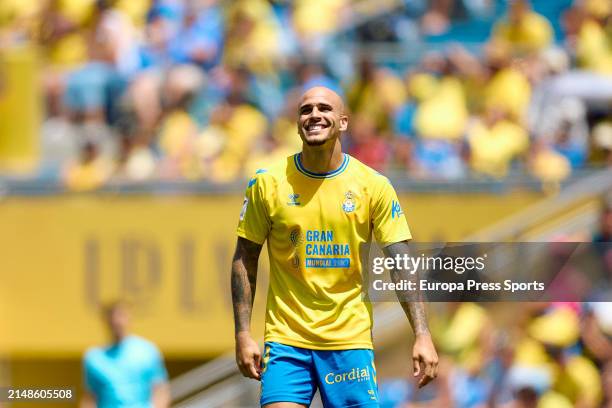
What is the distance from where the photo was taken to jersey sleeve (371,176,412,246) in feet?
24.2

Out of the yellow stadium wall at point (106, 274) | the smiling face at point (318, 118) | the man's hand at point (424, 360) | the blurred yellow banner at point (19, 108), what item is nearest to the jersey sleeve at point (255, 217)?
the smiling face at point (318, 118)

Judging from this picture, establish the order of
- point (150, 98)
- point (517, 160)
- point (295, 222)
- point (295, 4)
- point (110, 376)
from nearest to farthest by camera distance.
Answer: point (295, 222)
point (110, 376)
point (517, 160)
point (150, 98)
point (295, 4)

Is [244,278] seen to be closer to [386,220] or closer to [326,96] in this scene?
[386,220]

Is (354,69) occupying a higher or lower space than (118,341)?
higher

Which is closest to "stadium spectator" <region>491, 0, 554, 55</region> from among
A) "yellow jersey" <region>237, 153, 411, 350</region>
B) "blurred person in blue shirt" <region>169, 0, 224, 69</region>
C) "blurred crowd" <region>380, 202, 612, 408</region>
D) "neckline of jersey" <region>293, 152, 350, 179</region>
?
"blurred person in blue shirt" <region>169, 0, 224, 69</region>

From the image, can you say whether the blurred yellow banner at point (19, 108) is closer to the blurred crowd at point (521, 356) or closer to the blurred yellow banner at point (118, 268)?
the blurred yellow banner at point (118, 268)

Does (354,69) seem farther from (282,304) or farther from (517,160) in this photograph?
(282,304)

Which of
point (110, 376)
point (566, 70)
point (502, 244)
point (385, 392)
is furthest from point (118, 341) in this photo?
point (566, 70)

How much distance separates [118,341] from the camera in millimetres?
10844

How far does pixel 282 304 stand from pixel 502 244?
17.0ft

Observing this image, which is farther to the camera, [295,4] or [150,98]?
[295,4]

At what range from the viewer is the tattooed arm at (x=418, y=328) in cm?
711

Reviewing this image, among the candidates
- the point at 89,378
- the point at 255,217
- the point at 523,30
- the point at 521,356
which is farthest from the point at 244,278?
the point at 523,30

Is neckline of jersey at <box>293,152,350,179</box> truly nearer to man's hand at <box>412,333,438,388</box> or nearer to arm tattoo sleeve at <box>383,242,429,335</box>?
arm tattoo sleeve at <box>383,242,429,335</box>
